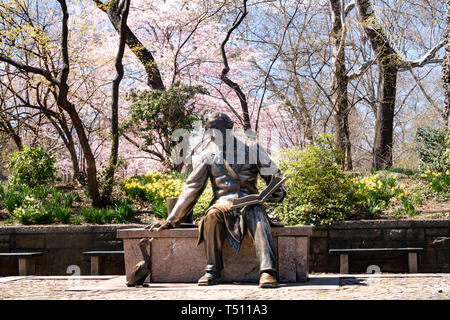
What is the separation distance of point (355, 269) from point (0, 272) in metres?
5.44

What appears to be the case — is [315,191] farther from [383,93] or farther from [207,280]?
[383,93]

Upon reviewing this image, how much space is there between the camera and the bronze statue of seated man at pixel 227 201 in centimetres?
530

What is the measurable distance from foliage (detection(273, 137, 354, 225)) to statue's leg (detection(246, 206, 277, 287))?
9.79 ft

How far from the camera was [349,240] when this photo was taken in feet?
27.1

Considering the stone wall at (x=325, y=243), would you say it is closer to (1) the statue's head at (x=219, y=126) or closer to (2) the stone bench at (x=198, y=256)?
(2) the stone bench at (x=198, y=256)

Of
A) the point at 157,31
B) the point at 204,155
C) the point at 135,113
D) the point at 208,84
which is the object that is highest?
the point at 157,31

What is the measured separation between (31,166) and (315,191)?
229 inches

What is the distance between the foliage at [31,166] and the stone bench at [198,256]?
19.1 ft

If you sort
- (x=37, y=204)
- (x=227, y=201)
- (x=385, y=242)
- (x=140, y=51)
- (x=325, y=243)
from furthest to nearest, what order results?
(x=140, y=51) → (x=37, y=204) → (x=325, y=243) → (x=385, y=242) → (x=227, y=201)

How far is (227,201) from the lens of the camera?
222 inches

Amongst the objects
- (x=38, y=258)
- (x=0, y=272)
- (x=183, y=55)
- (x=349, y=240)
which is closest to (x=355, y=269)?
(x=349, y=240)

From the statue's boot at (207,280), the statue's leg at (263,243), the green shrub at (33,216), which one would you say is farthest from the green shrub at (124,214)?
the statue's leg at (263,243)

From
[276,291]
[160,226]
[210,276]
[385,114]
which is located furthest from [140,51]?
[276,291]

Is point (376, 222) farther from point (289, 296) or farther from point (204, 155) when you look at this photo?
point (289, 296)
